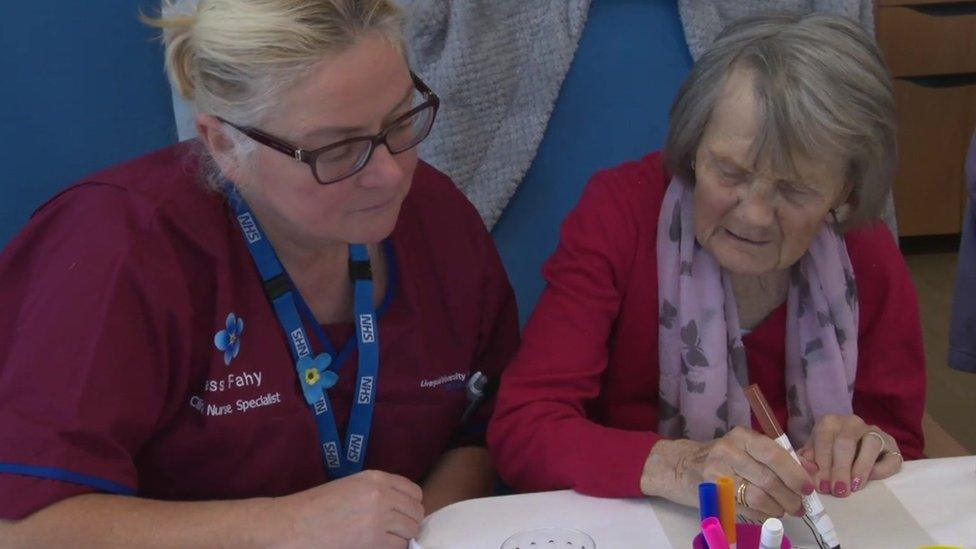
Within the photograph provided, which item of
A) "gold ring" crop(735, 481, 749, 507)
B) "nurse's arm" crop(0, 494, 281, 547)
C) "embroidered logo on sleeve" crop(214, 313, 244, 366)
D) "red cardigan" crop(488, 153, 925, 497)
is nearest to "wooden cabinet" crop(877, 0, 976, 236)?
"red cardigan" crop(488, 153, 925, 497)

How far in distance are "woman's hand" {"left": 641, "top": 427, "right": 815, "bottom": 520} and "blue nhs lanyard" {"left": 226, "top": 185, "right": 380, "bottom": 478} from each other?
0.37 m

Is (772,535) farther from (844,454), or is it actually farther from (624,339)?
(624,339)

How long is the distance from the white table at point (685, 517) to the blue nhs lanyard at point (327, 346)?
0.82ft

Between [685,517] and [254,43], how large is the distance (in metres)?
0.66

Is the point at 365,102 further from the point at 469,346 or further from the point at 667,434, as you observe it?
the point at 667,434

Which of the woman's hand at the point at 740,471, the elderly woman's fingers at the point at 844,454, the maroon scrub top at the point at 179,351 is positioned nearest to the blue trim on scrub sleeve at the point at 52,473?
the maroon scrub top at the point at 179,351

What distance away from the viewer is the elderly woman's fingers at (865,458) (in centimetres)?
113

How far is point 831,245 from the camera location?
1418 millimetres

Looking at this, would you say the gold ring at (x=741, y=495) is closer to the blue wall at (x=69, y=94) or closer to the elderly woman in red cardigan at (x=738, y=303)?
the elderly woman in red cardigan at (x=738, y=303)

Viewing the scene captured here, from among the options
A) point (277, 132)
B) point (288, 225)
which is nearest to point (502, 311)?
point (288, 225)

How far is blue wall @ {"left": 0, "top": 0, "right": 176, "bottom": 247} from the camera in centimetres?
158

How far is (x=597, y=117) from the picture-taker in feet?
5.73

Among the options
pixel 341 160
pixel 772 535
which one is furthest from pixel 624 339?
pixel 772 535

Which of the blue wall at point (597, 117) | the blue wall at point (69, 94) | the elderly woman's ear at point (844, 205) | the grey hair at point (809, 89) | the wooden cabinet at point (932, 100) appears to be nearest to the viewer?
the grey hair at point (809, 89)
